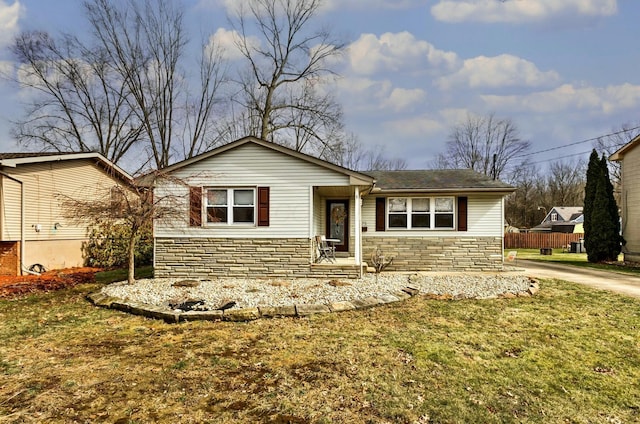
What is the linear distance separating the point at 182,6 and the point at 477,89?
1894cm

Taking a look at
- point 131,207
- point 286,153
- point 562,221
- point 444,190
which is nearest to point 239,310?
point 131,207

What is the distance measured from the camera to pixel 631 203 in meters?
16.3

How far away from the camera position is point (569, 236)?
30.3m

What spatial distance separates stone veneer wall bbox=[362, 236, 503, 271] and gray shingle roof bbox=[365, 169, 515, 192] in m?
1.76

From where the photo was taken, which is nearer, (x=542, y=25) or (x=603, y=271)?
(x=542, y=25)

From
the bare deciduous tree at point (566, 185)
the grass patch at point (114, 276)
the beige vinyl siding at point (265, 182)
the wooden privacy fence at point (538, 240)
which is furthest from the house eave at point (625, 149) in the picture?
the bare deciduous tree at point (566, 185)

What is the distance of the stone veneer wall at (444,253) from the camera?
40.7ft

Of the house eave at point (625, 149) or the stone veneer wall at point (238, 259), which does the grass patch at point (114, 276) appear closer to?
the stone veneer wall at point (238, 259)

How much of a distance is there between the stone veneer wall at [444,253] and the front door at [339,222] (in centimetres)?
157

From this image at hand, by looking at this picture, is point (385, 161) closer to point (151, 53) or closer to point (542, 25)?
point (151, 53)

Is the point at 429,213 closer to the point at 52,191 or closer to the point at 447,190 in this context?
the point at 447,190

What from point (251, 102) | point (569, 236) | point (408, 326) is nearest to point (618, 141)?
point (569, 236)

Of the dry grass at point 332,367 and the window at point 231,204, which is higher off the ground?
the window at point 231,204

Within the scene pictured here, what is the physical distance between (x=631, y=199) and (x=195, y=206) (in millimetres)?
18571
